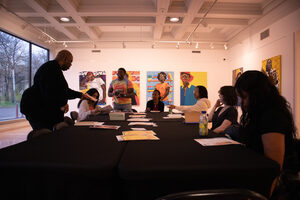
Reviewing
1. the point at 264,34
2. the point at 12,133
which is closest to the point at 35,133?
the point at 12,133

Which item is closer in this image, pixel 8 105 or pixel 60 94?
pixel 60 94

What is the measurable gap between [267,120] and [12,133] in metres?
6.19

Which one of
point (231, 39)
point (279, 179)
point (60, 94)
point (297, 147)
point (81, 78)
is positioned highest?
point (231, 39)

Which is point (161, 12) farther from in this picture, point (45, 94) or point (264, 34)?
point (45, 94)

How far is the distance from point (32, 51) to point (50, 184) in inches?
283

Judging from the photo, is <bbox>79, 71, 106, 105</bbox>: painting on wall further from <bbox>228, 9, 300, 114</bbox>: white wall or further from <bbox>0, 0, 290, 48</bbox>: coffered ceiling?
<bbox>228, 9, 300, 114</bbox>: white wall

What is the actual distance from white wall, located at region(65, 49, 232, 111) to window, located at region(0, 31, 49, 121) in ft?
4.64

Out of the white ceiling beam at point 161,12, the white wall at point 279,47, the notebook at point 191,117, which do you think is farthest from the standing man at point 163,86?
the notebook at point 191,117

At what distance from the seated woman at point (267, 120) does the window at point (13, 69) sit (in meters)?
6.43

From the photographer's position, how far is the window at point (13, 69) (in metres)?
5.58

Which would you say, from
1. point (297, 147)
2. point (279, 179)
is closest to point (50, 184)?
point (279, 179)

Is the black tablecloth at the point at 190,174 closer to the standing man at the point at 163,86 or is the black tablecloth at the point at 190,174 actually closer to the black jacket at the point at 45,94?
the black jacket at the point at 45,94

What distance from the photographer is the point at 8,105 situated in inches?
231

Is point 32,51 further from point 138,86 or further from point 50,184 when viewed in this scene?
point 50,184
